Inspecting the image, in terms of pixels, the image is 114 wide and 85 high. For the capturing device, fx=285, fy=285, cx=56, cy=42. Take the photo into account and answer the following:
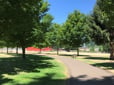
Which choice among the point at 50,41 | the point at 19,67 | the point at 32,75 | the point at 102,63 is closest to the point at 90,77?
the point at 32,75

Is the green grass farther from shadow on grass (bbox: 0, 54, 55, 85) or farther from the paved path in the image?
the paved path

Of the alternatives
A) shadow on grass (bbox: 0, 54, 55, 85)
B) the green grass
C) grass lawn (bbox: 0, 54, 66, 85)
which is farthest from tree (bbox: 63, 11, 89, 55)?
grass lawn (bbox: 0, 54, 66, 85)

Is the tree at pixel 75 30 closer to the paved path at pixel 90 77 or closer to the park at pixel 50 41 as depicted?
the park at pixel 50 41

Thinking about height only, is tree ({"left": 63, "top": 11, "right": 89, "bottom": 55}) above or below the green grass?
above

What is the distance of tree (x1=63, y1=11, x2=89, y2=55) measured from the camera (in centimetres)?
5319

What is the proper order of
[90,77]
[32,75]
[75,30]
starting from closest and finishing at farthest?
[90,77] < [32,75] < [75,30]

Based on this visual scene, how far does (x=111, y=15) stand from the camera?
20906 mm

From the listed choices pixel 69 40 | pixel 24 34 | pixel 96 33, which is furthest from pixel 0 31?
pixel 69 40

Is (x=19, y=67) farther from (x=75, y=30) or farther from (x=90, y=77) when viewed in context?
(x=75, y=30)

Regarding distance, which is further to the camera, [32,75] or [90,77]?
[32,75]

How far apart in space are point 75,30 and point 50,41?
1494 centimetres

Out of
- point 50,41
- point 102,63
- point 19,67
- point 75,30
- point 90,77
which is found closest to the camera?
point 90,77

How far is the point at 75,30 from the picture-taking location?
5338 centimetres

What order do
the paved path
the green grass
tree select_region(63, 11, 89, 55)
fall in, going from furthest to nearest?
1. tree select_region(63, 11, 89, 55)
2. the green grass
3. the paved path
